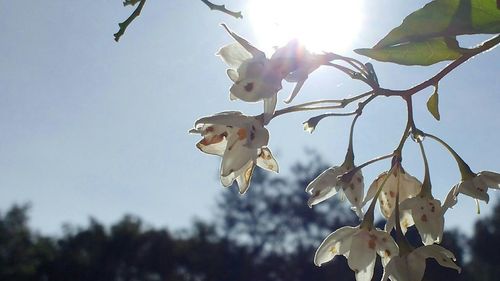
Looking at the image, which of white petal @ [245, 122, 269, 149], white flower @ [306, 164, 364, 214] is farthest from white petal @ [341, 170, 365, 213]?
white petal @ [245, 122, 269, 149]

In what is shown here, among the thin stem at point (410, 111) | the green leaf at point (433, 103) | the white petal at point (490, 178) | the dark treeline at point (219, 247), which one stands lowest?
the thin stem at point (410, 111)

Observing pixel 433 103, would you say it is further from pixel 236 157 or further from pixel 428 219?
pixel 236 157

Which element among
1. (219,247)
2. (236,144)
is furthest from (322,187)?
(219,247)

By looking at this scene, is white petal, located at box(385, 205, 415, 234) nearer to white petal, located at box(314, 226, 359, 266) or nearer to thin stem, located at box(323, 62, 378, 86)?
white petal, located at box(314, 226, 359, 266)

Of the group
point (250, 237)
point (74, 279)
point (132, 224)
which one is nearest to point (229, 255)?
point (250, 237)

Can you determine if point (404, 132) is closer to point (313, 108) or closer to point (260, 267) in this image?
point (313, 108)

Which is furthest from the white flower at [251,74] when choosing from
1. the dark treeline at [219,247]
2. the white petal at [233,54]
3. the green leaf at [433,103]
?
the dark treeline at [219,247]

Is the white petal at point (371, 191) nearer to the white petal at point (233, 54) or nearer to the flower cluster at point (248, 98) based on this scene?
the flower cluster at point (248, 98)
